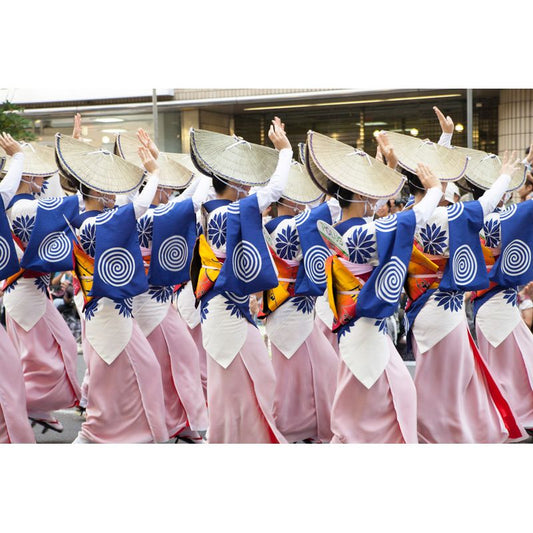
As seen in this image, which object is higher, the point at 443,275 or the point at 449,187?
the point at 449,187

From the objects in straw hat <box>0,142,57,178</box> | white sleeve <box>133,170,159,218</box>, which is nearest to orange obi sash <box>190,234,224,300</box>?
white sleeve <box>133,170,159,218</box>

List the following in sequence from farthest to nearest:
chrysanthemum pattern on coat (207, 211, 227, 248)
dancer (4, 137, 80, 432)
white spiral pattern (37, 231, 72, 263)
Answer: dancer (4, 137, 80, 432) < white spiral pattern (37, 231, 72, 263) < chrysanthemum pattern on coat (207, 211, 227, 248)

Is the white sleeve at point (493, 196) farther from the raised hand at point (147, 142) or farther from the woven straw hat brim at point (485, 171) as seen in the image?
the raised hand at point (147, 142)

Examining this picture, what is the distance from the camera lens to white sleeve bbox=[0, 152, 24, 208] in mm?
4188

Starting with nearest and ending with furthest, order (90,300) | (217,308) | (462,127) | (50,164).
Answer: (217,308), (90,300), (50,164), (462,127)

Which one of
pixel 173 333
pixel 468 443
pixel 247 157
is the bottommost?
pixel 468 443

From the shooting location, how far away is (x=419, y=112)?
31.1 ft

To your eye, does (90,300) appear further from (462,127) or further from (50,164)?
(462,127)

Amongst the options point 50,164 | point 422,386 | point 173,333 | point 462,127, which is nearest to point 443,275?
point 422,386

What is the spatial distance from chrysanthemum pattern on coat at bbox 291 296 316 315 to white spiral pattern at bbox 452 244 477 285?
2.84 feet

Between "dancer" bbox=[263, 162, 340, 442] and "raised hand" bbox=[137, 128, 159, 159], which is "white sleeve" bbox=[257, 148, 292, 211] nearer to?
"dancer" bbox=[263, 162, 340, 442]

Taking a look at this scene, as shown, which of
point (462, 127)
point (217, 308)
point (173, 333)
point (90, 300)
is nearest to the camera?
point (217, 308)

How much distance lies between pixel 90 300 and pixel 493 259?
92.6 inches

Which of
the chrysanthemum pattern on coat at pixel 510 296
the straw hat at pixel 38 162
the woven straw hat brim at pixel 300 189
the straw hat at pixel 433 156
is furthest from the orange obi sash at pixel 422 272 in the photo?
the straw hat at pixel 38 162
